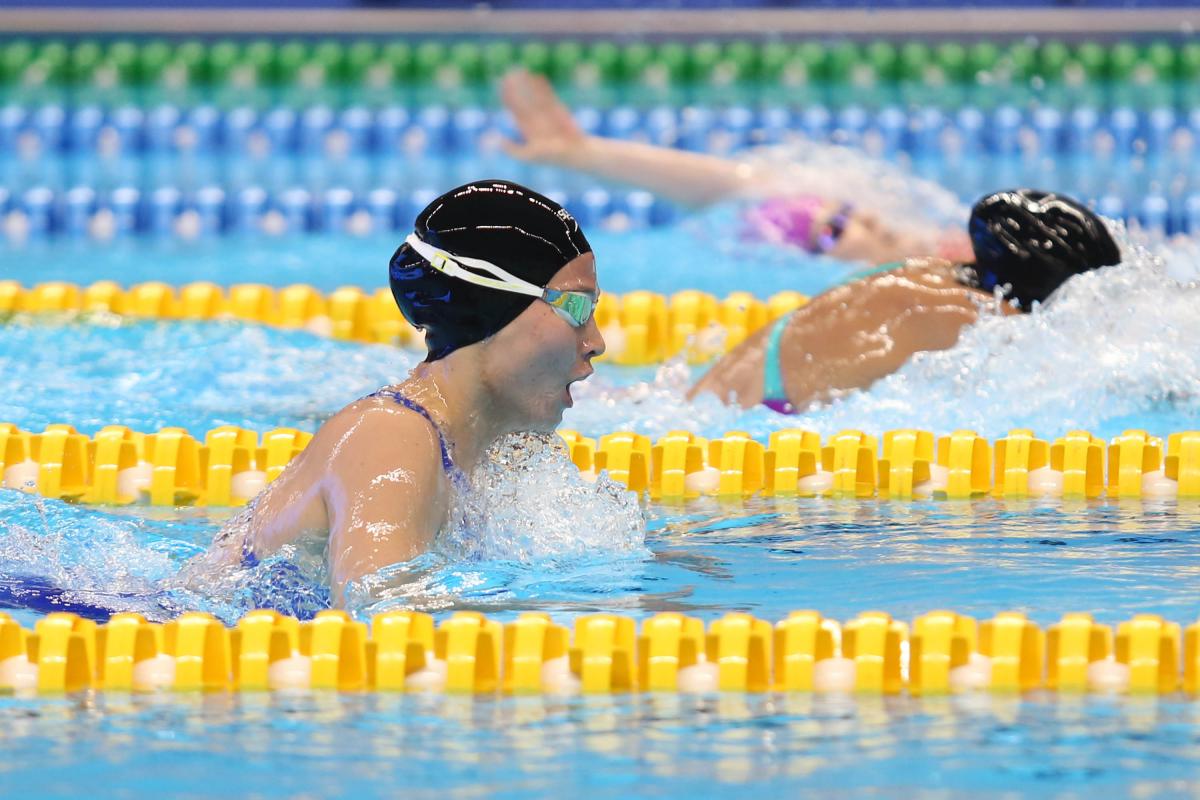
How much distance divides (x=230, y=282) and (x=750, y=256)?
1.98 m

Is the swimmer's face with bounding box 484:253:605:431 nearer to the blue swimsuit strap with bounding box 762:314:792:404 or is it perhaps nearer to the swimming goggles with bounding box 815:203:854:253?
the blue swimsuit strap with bounding box 762:314:792:404

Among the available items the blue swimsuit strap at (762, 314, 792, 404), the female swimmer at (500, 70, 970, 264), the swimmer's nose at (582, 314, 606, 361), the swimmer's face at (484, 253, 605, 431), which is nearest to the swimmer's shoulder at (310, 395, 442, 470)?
the swimmer's face at (484, 253, 605, 431)

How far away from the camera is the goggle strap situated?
2.66m

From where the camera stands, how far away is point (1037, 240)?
4.25 metres

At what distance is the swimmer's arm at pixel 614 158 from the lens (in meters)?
6.47

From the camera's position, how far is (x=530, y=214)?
8.86ft

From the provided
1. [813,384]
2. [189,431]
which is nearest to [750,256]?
[813,384]

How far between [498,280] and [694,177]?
392 cm

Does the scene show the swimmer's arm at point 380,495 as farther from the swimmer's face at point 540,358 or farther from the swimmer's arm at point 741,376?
the swimmer's arm at point 741,376

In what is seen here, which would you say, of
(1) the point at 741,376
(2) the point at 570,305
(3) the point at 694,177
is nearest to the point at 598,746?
(2) the point at 570,305

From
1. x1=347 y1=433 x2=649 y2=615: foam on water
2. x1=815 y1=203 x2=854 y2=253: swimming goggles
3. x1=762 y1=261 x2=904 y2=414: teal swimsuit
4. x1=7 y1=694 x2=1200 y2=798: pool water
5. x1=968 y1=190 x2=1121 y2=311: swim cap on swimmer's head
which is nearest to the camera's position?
x1=7 y1=694 x2=1200 y2=798: pool water

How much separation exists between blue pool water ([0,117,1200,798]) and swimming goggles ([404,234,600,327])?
1.23ft

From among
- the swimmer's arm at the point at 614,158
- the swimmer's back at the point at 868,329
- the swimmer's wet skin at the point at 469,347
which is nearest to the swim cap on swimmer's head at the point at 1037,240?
the swimmer's back at the point at 868,329

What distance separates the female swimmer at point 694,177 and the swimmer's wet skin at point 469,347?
146 inches
